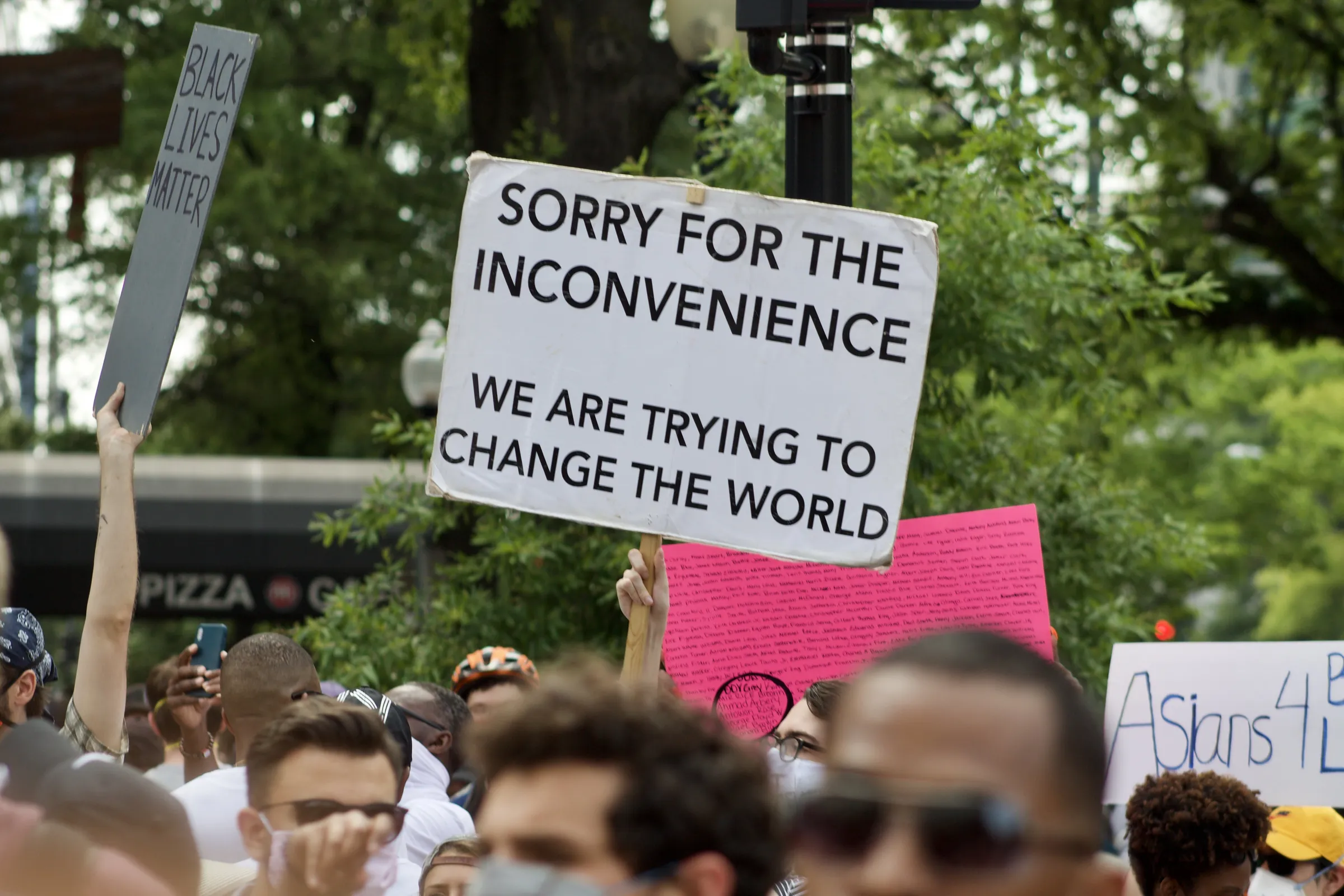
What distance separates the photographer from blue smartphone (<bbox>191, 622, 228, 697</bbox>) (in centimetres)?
543

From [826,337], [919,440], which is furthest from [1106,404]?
[826,337]

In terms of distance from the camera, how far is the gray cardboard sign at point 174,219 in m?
4.44

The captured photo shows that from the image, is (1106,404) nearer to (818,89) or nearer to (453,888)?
(818,89)

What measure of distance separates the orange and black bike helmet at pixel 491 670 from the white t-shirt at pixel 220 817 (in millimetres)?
2541

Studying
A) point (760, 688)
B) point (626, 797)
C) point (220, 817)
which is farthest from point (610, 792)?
point (760, 688)

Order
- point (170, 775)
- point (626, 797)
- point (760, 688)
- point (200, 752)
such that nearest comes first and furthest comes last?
1. point (626, 797)
2. point (760, 688)
3. point (200, 752)
4. point (170, 775)

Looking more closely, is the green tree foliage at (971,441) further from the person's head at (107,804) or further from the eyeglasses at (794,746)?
the person's head at (107,804)

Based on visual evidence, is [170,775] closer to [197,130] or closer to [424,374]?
[197,130]

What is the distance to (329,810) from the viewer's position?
2805 millimetres

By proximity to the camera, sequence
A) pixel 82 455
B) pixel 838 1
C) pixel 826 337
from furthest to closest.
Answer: pixel 82 455
pixel 838 1
pixel 826 337

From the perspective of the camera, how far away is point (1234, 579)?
2112 cm

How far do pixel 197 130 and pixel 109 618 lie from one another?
1434mm

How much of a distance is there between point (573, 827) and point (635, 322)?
2.64 metres

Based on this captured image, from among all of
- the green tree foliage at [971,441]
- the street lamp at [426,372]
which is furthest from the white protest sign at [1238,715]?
the street lamp at [426,372]
